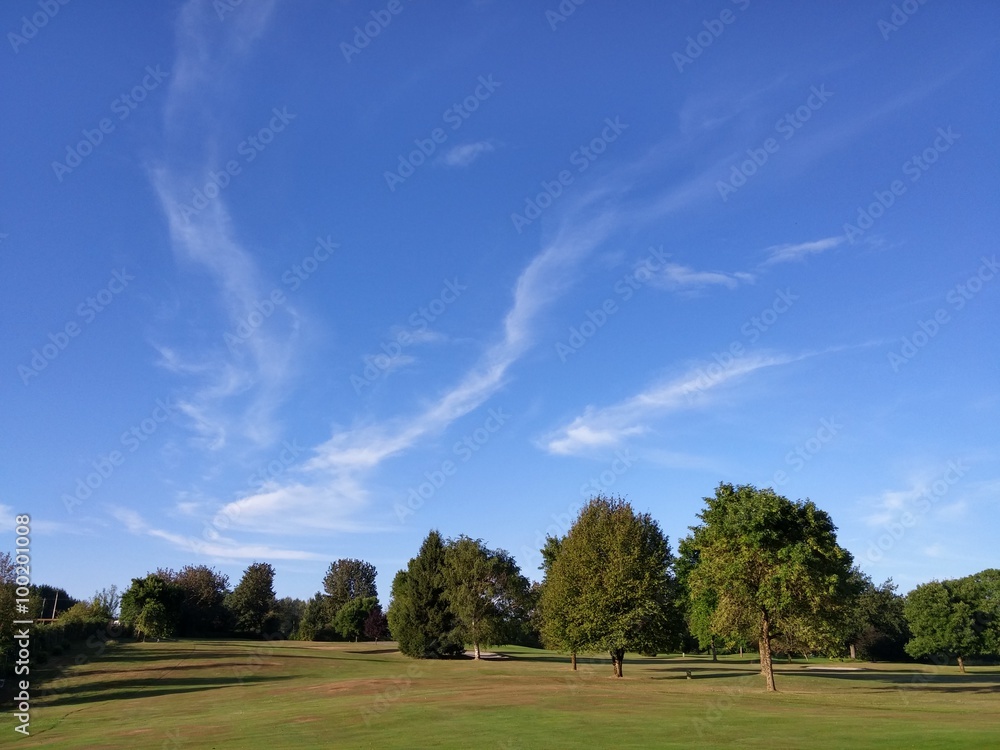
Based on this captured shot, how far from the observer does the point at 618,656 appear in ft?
197

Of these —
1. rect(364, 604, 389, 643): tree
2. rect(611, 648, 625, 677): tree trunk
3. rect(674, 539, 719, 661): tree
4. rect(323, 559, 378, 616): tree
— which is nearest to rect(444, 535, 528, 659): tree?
rect(674, 539, 719, 661): tree

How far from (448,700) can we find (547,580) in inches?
1139

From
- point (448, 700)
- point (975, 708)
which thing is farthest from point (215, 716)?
point (975, 708)

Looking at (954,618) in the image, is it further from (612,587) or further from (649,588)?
(612,587)

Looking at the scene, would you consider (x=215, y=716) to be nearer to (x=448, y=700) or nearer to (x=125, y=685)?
(x=448, y=700)

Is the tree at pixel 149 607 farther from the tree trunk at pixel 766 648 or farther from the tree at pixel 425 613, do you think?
the tree trunk at pixel 766 648

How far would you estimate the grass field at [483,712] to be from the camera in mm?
23719

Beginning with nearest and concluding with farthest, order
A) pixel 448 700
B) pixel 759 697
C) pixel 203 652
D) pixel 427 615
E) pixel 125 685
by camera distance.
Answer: pixel 448 700 → pixel 759 697 → pixel 125 685 → pixel 203 652 → pixel 427 615

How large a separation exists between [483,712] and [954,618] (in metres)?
89.5

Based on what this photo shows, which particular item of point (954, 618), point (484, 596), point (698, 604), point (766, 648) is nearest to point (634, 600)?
point (766, 648)

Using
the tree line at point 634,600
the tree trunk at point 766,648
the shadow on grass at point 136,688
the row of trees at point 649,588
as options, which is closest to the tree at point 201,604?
the tree line at point 634,600

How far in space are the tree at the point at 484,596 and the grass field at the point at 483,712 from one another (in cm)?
2231

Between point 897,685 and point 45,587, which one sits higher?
point 45,587

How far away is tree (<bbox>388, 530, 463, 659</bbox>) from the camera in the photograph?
88.4 metres
